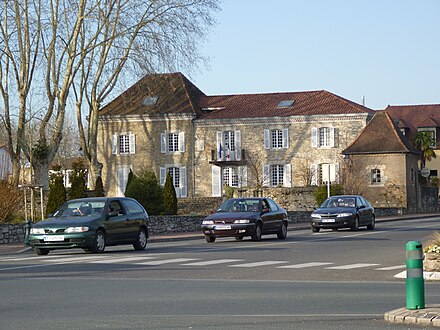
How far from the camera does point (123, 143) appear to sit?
8394 cm

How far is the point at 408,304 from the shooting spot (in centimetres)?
1210

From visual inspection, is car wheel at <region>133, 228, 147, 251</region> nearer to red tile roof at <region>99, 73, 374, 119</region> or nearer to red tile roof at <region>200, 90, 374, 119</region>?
red tile roof at <region>99, 73, 374, 119</region>

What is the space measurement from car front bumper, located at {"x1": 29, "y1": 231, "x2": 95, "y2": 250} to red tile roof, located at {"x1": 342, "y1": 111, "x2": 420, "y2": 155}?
176 feet

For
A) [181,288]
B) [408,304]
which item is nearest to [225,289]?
[181,288]

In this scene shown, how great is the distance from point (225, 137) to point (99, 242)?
56.0m

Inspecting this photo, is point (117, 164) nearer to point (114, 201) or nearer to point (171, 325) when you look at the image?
point (114, 201)

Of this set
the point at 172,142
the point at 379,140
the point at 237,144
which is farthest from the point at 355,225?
the point at 172,142

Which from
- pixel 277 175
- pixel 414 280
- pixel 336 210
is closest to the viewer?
pixel 414 280

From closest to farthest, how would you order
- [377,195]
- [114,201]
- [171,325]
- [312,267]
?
1. [171,325]
2. [312,267]
3. [114,201]
4. [377,195]

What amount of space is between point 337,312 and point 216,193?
69001mm

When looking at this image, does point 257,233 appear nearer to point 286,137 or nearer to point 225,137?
point 286,137

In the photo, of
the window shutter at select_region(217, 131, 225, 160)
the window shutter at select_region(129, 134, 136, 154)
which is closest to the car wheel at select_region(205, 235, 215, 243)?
the window shutter at select_region(217, 131, 225, 160)

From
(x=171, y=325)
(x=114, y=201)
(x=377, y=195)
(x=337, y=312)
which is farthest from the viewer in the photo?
(x=377, y=195)

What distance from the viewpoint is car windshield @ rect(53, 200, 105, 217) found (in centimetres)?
2678
